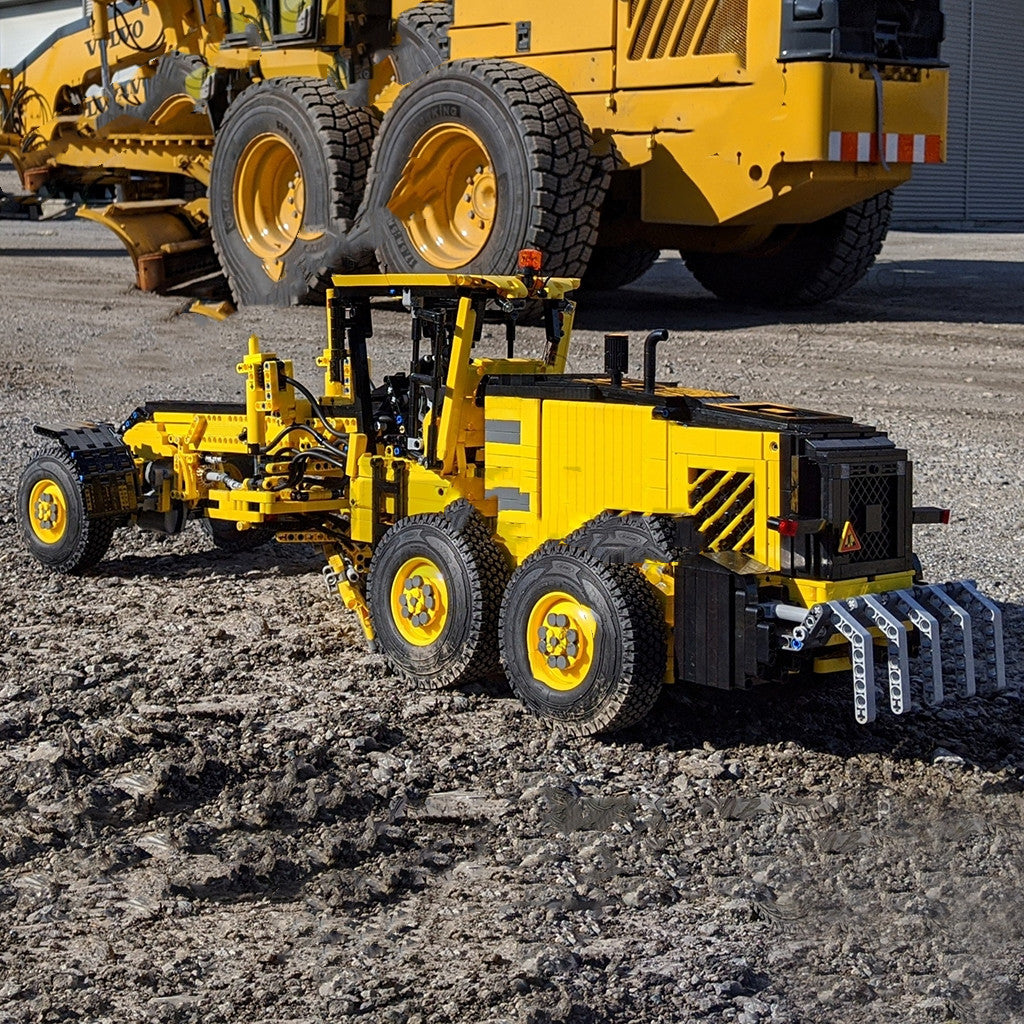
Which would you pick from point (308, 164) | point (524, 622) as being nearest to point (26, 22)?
point (308, 164)

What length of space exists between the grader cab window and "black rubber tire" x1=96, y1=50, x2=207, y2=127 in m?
0.64

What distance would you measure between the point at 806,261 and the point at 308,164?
410cm

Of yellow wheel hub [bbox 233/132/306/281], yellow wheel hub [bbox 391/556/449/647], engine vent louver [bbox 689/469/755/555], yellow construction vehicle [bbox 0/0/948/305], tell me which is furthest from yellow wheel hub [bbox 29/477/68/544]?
yellow wheel hub [bbox 233/132/306/281]

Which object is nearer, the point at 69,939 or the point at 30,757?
the point at 69,939

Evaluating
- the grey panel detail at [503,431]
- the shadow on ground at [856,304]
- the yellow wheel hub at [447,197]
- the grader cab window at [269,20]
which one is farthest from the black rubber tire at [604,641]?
the grader cab window at [269,20]

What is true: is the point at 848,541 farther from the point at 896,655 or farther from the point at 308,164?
the point at 308,164

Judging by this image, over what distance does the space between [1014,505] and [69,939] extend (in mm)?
6418

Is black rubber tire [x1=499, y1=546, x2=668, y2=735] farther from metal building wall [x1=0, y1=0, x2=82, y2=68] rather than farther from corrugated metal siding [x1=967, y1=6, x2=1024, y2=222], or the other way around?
metal building wall [x1=0, y1=0, x2=82, y2=68]

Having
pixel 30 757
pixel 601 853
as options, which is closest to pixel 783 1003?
pixel 601 853

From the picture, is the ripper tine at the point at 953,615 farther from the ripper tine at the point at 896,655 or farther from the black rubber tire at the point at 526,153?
the black rubber tire at the point at 526,153

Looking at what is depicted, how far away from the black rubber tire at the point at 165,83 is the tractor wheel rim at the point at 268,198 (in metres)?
1.58

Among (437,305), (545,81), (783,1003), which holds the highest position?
(545,81)

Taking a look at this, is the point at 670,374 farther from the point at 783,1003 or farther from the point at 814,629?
the point at 783,1003

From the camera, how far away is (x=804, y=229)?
13.8m
